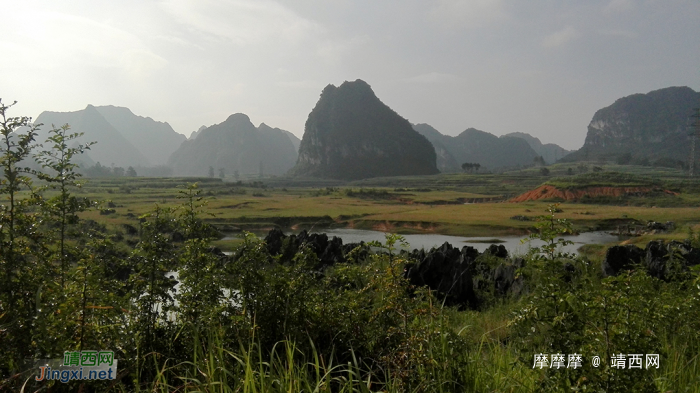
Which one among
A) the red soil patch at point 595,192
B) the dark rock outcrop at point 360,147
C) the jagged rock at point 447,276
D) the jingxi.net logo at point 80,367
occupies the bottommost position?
the jagged rock at point 447,276

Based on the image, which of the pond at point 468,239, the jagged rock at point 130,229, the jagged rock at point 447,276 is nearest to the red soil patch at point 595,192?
the pond at point 468,239

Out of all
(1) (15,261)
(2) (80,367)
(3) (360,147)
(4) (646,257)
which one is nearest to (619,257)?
(4) (646,257)

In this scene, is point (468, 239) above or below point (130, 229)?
below

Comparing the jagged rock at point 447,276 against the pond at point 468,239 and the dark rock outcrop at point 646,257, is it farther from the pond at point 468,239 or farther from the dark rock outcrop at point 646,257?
the pond at point 468,239

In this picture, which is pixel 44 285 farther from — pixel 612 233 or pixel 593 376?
pixel 612 233

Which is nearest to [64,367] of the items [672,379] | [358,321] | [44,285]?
[44,285]

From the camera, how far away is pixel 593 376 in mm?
2676

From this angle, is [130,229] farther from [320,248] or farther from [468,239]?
[468,239]

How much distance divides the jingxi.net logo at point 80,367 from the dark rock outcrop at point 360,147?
554ft

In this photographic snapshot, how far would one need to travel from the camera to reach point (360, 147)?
18662 cm

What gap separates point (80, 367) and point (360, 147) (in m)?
185

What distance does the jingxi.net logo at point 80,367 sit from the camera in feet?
9.36

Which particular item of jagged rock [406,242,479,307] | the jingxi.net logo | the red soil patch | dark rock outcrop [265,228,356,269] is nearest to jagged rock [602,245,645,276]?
jagged rock [406,242,479,307]

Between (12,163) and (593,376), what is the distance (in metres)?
4.55
